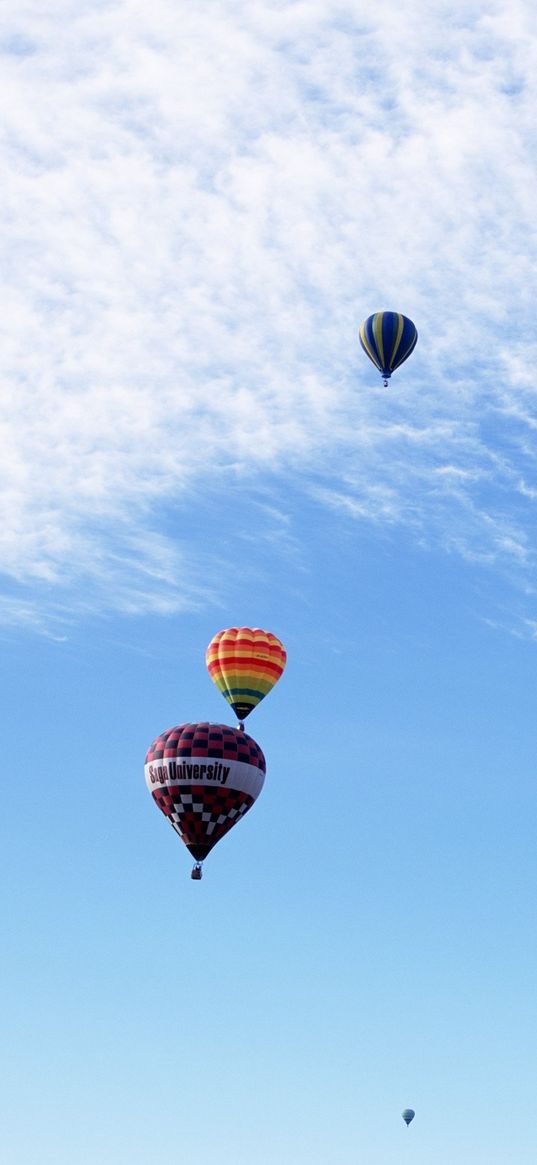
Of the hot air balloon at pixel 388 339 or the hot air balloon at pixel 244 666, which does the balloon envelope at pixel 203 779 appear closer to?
the hot air balloon at pixel 244 666

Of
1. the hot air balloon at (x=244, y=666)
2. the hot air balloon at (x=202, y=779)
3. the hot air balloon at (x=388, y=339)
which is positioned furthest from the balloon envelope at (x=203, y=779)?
the hot air balloon at (x=388, y=339)

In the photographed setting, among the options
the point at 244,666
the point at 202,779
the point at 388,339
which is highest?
the point at 388,339

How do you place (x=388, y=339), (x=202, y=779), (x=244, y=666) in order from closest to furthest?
(x=202, y=779)
(x=244, y=666)
(x=388, y=339)

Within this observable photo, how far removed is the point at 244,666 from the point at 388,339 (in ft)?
60.0

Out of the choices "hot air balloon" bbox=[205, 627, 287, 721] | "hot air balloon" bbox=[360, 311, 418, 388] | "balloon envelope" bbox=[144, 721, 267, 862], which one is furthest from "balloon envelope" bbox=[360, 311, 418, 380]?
"balloon envelope" bbox=[144, 721, 267, 862]

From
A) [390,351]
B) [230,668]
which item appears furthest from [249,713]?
[390,351]

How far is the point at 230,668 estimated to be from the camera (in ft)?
227

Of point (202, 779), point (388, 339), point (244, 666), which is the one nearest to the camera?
point (202, 779)

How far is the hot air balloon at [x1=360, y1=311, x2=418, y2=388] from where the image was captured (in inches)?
2997

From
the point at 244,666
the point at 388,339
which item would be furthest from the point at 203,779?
the point at 388,339

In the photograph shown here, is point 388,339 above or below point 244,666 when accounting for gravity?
above

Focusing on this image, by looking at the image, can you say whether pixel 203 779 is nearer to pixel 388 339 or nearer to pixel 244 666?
pixel 244 666

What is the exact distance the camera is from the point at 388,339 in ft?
250

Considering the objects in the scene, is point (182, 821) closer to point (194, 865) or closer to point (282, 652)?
point (194, 865)
